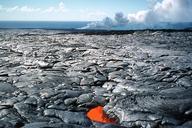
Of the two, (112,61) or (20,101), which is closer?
(20,101)

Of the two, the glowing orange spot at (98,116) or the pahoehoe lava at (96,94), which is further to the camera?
the glowing orange spot at (98,116)

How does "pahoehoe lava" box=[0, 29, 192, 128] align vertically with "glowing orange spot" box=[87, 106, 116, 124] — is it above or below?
above

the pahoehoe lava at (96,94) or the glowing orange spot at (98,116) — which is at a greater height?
the pahoehoe lava at (96,94)

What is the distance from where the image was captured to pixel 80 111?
5.43 meters

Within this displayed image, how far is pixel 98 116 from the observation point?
5145 mm

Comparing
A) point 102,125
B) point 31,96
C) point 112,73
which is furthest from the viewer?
point 112,73

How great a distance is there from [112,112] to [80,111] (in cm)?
67

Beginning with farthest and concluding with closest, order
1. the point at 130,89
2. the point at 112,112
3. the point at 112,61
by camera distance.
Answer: the point at 112,61, the point at 130,89, the point at 112,112

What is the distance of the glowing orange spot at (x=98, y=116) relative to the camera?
498 cm

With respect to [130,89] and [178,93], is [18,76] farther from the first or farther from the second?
[178,93]

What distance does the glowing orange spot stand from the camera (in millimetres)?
4984

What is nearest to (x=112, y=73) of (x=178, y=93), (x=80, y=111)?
(x=178, y=93)

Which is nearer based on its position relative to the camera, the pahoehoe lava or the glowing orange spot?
the pahoehoe lava

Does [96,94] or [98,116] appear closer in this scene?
[98,116]
